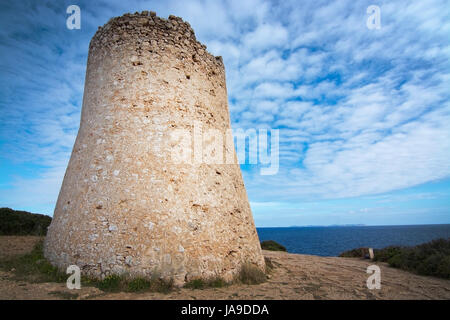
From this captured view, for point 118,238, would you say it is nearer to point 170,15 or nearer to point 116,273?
point 116,273

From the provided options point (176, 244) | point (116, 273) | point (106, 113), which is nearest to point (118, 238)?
point (116, 273)

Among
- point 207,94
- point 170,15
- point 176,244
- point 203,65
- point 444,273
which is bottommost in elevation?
point 444,273

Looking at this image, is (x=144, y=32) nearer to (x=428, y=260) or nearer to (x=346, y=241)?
(x=428, y=260)

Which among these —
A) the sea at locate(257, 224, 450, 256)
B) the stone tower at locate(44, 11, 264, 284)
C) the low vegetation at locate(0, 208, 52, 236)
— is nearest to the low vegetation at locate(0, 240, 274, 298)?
the stone tower at locate(44, 11, 264, 284)

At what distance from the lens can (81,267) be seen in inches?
195

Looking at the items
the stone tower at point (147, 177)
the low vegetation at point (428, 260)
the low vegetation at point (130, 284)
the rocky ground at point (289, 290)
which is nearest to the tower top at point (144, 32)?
the stone tower at point (147, 177)

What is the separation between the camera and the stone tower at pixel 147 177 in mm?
5094

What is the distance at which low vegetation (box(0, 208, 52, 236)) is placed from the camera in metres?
13.0

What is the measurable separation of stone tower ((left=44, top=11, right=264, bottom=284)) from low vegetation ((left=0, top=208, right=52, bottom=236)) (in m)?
9.90

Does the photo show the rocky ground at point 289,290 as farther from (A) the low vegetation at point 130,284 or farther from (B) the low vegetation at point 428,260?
(B) the low vegetation at point 428,260

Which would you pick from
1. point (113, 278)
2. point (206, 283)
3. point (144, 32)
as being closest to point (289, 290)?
point (206, 283)

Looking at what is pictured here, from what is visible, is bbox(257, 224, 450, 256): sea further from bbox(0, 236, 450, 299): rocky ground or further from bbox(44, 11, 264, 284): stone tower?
Answer: bbox(44, 11, 264, 284): stone tower

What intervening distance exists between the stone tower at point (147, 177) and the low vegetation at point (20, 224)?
32.5 ft

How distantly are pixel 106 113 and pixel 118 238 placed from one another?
3.27 m
